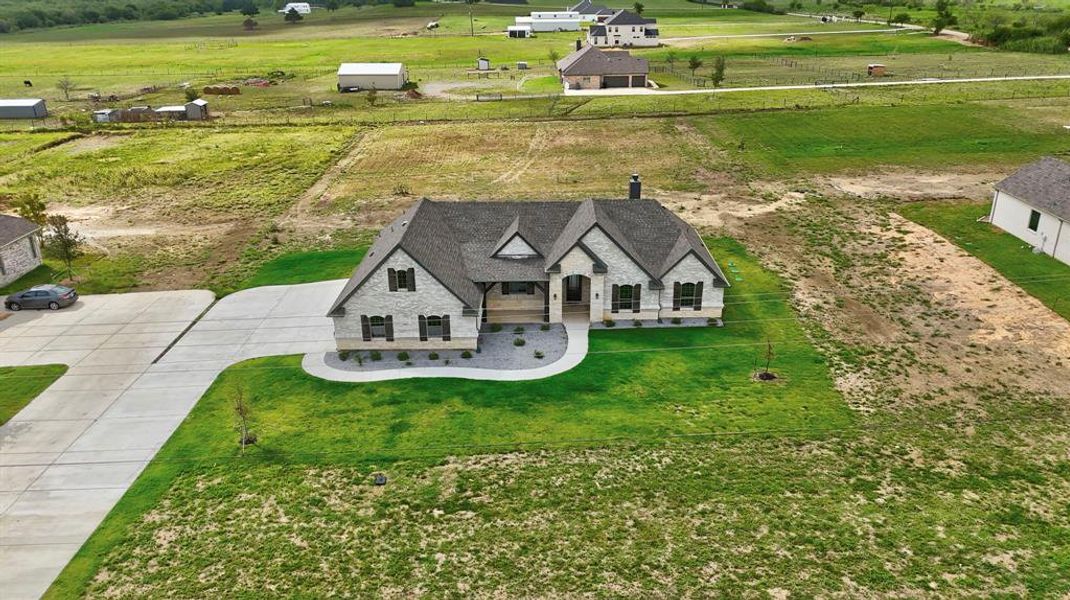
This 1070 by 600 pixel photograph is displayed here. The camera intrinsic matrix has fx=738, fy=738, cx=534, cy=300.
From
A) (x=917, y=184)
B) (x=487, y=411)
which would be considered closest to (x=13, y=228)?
(x=487, y=411)

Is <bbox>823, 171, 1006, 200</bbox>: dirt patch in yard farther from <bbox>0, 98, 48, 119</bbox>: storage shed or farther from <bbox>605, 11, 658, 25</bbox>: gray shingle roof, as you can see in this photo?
<bbox>0, 98, 48, 119</bbox>: storage shed

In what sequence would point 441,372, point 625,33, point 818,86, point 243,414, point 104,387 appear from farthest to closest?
point 625,33 < point 818,86 < point 441,372 < point 104,387 < point 243,414

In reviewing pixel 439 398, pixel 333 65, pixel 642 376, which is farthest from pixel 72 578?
pixel 333 65

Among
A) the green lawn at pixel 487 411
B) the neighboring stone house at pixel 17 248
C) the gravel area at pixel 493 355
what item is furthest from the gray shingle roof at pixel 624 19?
the gravel area at pixel 493 355

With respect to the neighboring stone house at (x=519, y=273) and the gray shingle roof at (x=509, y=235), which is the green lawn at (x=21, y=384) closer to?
the neighboring stone house at (x=519, y=273)

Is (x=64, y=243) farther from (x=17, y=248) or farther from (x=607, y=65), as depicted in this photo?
(x=607, y=65)

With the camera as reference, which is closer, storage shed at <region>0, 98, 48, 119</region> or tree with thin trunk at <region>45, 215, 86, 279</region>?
tree with thin trunk at <region>45, 215, 86, 279</region>

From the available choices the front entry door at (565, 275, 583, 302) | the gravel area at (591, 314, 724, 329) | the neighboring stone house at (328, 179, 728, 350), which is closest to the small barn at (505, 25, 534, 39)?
the neighboring stone house at (328, 179, 728, 350)
